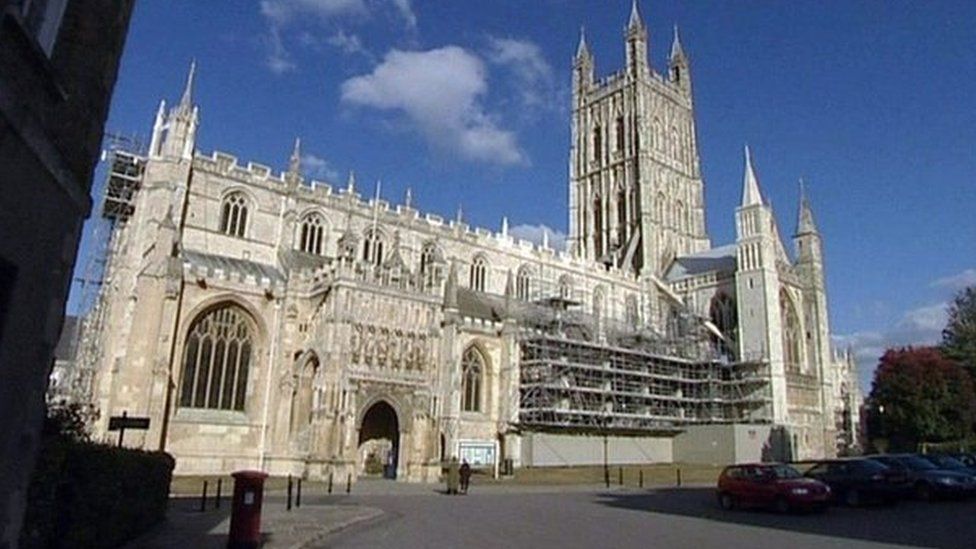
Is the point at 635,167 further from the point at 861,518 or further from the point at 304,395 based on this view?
the point at 861,518

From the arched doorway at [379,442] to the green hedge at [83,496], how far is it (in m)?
23.0

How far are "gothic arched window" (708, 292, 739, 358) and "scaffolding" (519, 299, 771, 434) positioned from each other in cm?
95

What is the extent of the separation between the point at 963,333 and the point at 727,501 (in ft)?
138

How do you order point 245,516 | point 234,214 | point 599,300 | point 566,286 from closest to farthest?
point 245,516 < point 234,214 < point 566,286 < point 599,300

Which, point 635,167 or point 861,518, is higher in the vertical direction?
point 635,167

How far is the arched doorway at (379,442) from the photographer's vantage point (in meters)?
33.9

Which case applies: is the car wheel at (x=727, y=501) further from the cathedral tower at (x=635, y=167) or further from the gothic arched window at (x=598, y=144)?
the gothic arched window at (x=598, y=144)

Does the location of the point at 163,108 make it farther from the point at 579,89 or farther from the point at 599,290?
the point at 579,89

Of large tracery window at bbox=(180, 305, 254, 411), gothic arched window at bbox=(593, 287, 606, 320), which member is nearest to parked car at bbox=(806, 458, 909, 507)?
large tracery window at bbox=(180, 305, 254, 411)

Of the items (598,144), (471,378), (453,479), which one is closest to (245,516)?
(453,479)

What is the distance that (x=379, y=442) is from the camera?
1367 inches

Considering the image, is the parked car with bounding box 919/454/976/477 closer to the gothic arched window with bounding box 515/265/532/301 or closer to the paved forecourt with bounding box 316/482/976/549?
the paved forecourt with bounding box 316/482/976/549

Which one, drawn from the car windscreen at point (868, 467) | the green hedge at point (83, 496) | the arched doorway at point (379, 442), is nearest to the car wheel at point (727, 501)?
the car windscreen at point (868, 467)

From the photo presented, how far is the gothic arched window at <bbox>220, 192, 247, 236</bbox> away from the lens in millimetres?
35219
